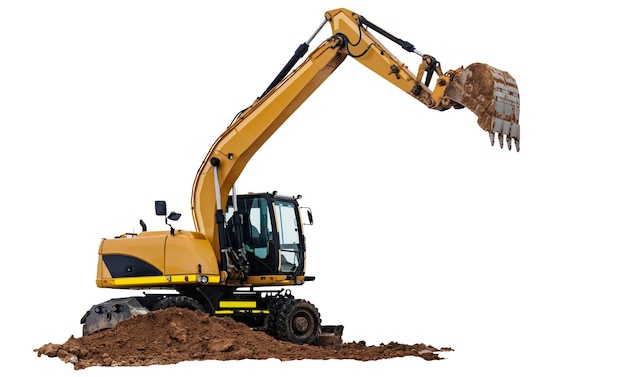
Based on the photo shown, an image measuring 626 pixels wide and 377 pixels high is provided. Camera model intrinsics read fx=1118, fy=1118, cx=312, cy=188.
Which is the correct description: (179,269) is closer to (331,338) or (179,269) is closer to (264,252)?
(264,252)

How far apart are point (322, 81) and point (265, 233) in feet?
7.65

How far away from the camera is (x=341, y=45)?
15.3 m

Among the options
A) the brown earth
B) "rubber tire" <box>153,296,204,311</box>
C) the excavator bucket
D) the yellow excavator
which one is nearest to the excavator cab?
the yellow excavator

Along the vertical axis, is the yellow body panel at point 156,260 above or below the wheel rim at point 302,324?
above

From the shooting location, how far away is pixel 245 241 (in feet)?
53.0

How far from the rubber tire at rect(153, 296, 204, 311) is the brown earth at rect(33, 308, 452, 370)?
48 cm

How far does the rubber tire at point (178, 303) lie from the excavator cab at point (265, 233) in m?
1.10

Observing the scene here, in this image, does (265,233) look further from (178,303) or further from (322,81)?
(322,81)

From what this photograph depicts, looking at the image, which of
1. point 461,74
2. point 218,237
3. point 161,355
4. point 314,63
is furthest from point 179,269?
point 461,74

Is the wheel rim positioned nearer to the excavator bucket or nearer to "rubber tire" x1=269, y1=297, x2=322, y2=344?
"rubber tire" x1=269, y1=297, x2=322, y2=344

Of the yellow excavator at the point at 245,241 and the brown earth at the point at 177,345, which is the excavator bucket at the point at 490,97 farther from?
the brown earth at the point at 177,345

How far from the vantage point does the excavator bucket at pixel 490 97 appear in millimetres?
13602

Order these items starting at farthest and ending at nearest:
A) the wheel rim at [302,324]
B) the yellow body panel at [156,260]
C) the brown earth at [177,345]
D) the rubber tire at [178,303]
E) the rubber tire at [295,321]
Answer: the wheel rim at [302,324] → the rubber tire at [295,321] → the yellow body panel at [156,260] → the rubber tire at [178,303] → the brown earth at [177,345]

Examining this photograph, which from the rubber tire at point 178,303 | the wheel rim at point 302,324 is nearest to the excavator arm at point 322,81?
the rubber tire at point 178,303
